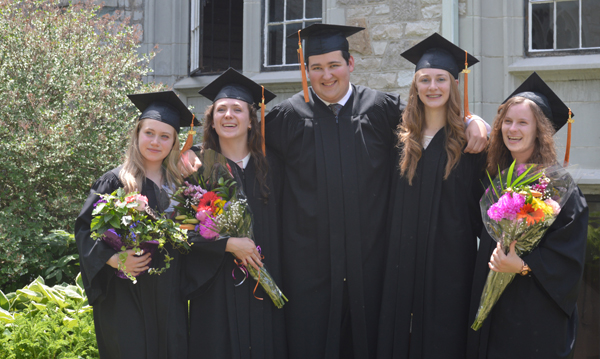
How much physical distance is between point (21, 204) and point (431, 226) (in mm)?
3953

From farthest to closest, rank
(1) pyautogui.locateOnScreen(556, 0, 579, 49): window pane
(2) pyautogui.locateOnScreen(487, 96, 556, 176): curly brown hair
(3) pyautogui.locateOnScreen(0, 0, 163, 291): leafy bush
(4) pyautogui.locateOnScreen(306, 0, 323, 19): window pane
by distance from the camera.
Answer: (4) pyautogui.locateOnScreen(306, 0, 323, 19): window pane
(1) pyautogui.locateOnScreen(556, 0, 579, 49): window pane
(3) pyautogui.locateOnScreen(0, 0, 163, 291): leafy bush
(2) pyautogui.locateOnScreen(487, 96, 556, 176): curly brown hair

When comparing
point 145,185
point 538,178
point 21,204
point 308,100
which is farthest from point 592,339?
point 21,204

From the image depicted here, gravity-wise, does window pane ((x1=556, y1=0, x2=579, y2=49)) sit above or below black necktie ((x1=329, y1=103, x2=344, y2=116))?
above

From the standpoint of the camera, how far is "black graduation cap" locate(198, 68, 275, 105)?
3.49 meters

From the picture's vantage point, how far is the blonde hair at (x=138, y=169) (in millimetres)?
3164

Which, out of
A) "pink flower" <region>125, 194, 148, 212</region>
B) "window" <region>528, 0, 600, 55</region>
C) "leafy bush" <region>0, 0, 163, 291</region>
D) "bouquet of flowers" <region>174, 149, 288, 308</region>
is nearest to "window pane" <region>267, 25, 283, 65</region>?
"leafy bush" <region>0, 0, 163, 291</region>

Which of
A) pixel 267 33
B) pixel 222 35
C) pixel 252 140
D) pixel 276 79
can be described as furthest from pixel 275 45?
pixel 252 140

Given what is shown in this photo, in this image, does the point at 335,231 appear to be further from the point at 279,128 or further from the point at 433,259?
the point at 279,128

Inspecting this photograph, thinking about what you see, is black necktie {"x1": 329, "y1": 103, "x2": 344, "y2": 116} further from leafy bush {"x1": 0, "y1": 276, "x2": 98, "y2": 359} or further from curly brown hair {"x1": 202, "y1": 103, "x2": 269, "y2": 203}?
leafy bush {"x1": 0, "y1": 276, "x2": 98, "y2": 359}

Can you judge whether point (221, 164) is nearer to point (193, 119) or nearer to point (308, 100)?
point (193, 119)

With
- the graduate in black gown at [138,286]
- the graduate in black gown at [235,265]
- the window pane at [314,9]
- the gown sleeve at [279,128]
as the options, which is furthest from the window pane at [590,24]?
the graduate in black gown at [138,286]

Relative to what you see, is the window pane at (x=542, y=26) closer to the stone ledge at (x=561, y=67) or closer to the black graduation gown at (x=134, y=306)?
the stone ledge at (x=561, y=67)

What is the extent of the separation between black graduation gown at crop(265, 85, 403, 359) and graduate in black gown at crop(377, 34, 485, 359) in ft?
0.39

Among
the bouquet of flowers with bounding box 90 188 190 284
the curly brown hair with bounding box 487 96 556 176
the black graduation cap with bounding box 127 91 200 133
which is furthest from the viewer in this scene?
the black graduation cap with bounding box 127 91 200 133
